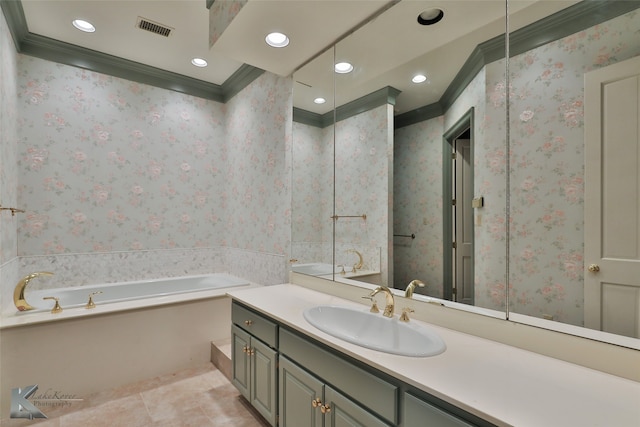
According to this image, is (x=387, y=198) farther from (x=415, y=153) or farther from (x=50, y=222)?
(x=50, y=222)

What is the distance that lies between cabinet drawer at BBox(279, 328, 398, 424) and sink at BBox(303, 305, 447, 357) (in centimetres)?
10

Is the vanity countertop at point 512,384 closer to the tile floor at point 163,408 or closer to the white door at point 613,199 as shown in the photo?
the white door at point 613,199

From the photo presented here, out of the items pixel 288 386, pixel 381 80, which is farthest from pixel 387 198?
pixel 288 386

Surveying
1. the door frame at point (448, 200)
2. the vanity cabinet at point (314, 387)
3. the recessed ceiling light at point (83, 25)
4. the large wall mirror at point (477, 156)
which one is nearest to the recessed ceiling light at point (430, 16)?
the large wall mirror at point (477, 156)

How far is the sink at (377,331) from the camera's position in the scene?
1245 mm

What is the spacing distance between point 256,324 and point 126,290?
6.66 feet

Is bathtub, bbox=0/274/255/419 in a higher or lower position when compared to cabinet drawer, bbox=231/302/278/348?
lower

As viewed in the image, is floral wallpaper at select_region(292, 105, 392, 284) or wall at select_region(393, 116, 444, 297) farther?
floral wallpaper at select_region(292, 105, 392, 284)

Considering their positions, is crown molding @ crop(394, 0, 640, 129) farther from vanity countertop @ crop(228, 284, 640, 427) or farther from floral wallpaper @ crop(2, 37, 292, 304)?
floral wallpaper @ crop(2, 37, 292, 304)

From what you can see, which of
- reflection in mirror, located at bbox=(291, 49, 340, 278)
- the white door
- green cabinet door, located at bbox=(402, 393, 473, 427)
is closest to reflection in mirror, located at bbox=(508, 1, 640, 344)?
the white door

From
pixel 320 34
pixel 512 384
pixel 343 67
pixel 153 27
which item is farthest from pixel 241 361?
pixel 153 27

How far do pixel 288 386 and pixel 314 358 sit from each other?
1.03ft

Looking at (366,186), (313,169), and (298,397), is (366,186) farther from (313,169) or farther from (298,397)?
(298,397)

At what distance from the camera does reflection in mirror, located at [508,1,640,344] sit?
1.00m
